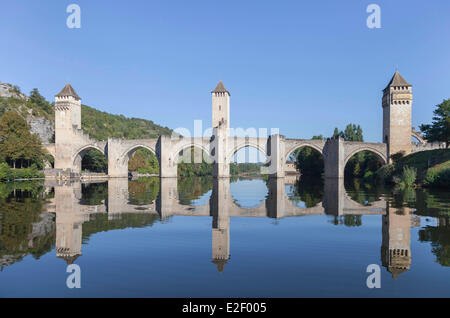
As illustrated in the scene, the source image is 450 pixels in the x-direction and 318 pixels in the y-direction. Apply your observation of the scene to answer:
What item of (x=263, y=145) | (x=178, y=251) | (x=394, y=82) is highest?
(x=394, y=82)

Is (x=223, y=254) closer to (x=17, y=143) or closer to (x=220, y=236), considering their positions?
(x=220, y=236)

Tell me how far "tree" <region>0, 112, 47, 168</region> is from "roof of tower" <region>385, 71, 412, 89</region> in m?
45.9

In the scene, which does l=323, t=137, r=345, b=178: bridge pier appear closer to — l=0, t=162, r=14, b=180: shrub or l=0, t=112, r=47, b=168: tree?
l=0, t=112, r=47, b=168: tree

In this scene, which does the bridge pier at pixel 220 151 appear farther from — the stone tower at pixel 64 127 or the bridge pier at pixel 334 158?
the stone tower at pixel 64 127

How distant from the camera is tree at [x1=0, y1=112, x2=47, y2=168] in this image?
39619 millimetres

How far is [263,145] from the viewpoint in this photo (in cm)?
4728

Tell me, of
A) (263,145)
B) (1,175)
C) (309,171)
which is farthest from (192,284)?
(309,171)

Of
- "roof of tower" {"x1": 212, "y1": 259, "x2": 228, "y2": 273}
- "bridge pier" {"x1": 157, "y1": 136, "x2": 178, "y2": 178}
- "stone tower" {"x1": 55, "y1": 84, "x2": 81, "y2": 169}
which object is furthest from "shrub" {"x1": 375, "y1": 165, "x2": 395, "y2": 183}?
"stone tower" {"x1": 55, "y1": 84, "x2": 81, "y2": 169}

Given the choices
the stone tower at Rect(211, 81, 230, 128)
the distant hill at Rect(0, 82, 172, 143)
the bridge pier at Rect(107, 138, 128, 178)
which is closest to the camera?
the bridge pier at Rect(107, 138, 128, 178)

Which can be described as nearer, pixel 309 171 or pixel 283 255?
pixel 283 255

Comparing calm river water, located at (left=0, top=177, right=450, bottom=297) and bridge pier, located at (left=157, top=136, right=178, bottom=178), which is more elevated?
bridge pier, located at (left=157, top=136, right=178, bottom=178)
